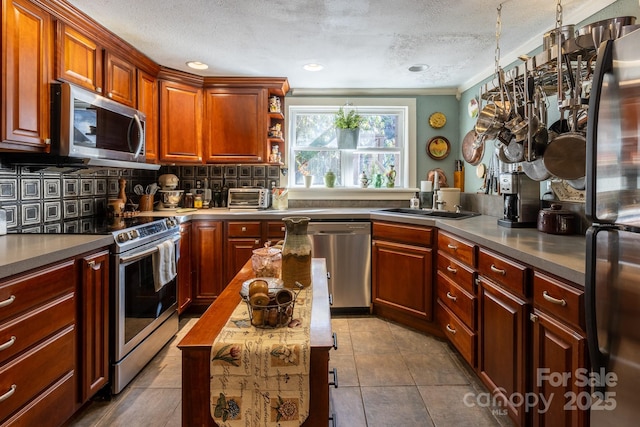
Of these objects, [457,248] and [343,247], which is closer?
[457,248]

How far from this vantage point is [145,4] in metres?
2.14

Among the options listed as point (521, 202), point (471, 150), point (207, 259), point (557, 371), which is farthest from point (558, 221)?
point (207, 259)

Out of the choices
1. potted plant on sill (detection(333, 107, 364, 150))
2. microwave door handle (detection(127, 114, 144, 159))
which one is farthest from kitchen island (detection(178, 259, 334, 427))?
potted plant on sill (detection(333, 107, 364, 150))

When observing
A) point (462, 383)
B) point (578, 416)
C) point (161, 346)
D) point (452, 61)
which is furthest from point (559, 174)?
point (161, 346)

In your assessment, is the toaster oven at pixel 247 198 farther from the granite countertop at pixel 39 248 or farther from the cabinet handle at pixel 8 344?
the cabinet handle at pixel 8 344

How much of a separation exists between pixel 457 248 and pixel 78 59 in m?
2.69

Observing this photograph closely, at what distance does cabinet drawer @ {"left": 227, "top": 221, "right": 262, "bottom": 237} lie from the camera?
324 cm

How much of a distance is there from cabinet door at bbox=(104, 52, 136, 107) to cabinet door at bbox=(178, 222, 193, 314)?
3.57ft

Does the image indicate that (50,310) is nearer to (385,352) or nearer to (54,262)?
(54,262)

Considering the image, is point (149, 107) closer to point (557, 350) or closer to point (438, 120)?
point (438, 120)

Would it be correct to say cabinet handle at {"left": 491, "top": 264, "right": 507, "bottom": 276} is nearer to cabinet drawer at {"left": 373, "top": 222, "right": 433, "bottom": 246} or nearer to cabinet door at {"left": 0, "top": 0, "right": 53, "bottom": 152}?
cabinet drawer at {"left": 373, "top": 222, "right": 433, "bottom": 246}

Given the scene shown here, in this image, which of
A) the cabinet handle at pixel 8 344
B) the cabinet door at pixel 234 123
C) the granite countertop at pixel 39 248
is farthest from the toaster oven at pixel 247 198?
the cabinet handle at pixel 8 344

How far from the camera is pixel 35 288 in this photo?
1.47m

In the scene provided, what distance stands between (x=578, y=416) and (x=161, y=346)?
95.4 inches
